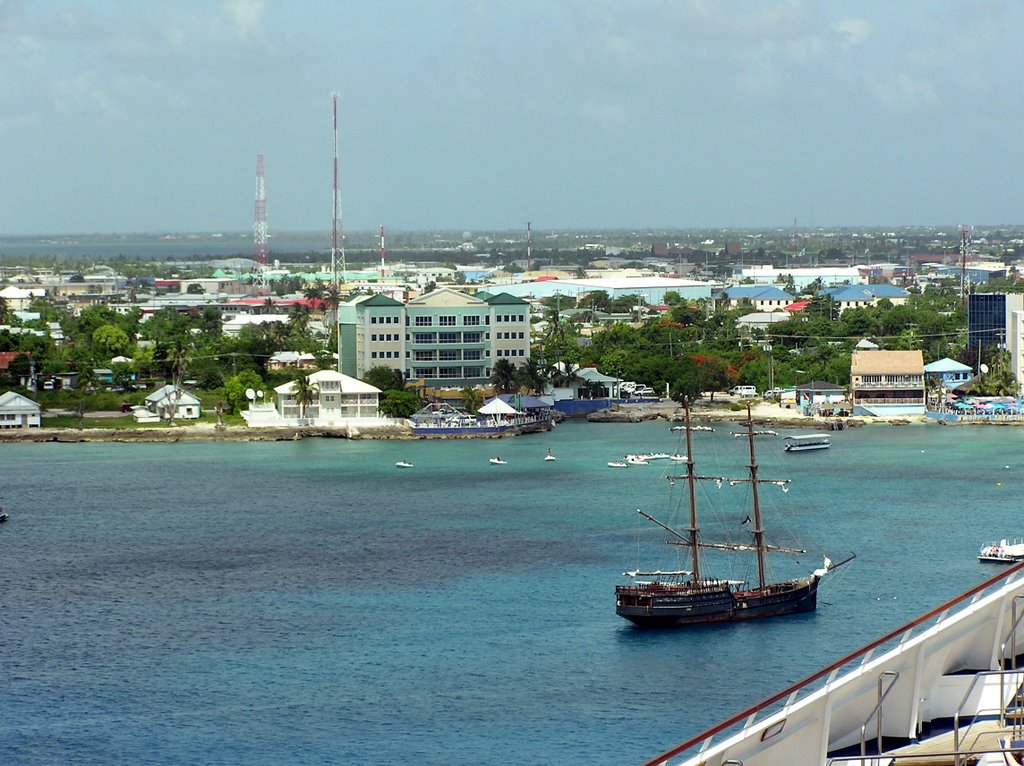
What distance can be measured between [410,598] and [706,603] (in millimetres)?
2659

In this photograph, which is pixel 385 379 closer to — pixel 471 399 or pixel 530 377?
pixel 471 399

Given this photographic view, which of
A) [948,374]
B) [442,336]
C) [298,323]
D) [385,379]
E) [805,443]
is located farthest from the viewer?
[298,323]

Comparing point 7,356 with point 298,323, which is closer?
point 7,356

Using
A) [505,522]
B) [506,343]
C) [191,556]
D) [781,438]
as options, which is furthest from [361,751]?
[506,343]

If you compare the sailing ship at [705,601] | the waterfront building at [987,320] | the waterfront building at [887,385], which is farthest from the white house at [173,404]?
the sailing ship at [705,601]

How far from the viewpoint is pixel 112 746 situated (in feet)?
36.1

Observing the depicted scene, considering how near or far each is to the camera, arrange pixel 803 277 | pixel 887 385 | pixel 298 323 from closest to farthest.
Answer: pixel 887 385 < pixel 298 323 < pixel 803 277

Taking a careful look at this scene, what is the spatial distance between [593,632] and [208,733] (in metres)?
3.71

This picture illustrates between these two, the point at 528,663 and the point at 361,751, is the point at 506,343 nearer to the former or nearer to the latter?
the point at 528,663

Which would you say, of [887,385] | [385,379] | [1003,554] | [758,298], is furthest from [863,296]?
[1003,554]

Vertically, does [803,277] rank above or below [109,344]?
above

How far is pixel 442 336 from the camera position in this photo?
1277 inches

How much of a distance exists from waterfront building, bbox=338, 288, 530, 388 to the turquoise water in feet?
20.5

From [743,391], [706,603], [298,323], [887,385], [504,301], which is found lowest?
[706,603]
